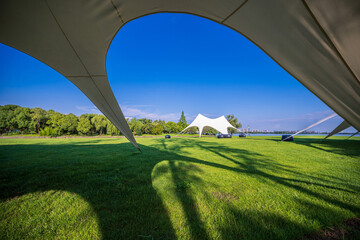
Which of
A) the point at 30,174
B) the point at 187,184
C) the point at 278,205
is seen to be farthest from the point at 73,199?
the point at 278,205

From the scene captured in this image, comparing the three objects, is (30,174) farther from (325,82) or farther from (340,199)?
(340,199)

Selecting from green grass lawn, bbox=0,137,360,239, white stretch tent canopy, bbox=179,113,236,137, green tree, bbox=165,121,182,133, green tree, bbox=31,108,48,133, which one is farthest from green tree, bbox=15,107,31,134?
green grass lawn, bbox=0,137,360,239

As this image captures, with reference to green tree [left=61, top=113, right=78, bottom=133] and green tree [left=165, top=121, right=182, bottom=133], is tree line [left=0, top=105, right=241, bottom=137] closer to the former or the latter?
green tree [left=61, top=113, right=78, bottom=133]

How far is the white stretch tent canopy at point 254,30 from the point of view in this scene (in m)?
0.96

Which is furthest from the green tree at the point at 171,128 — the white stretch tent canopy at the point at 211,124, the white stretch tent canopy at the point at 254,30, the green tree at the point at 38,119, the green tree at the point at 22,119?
the white stretch tent canopy at the point at 254,30

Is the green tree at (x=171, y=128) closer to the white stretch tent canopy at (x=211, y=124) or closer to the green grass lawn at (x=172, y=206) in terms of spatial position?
the white stretch tent canopy at (x=211, y=124)

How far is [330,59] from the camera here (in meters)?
1.12

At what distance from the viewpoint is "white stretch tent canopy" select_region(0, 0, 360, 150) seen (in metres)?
0.96

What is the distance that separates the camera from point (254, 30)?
1.33 metres

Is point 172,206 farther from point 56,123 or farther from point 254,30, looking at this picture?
point 56,123

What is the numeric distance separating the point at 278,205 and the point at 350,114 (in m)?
1.69

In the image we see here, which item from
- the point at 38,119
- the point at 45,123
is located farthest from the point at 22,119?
the point at 45,123

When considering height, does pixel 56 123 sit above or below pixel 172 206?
above

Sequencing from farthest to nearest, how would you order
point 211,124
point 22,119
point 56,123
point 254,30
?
point 56,123 → point 22,119 → point 211,124 → point 254,30
